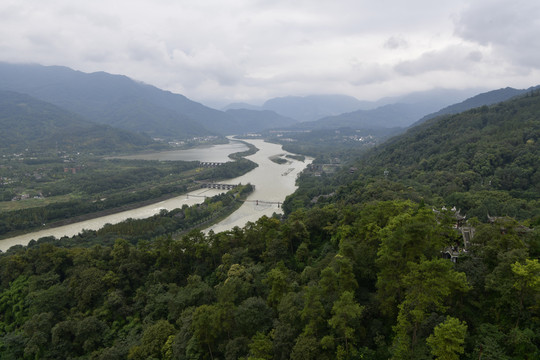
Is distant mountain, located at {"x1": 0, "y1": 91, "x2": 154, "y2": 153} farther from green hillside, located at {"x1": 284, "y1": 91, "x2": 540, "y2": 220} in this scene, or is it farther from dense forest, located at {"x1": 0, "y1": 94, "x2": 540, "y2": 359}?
dense forest, located at {"x1": 0, "y1": 94, "x2": 540, "y2": 359}

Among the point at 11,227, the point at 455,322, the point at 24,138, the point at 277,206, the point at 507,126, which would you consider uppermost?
the point at 24,138

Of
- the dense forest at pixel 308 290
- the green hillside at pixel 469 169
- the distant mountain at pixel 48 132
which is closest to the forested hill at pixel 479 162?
the green hillside at pixel 469 169

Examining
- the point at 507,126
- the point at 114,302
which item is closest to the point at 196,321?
the point at 114,302

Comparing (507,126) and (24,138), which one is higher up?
(24,138)

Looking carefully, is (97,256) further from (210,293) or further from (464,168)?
(464,168)

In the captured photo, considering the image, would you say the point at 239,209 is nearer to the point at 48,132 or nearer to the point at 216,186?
the point at 216,186

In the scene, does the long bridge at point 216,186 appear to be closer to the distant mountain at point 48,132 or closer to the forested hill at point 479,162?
the forested hill at point 479,162
